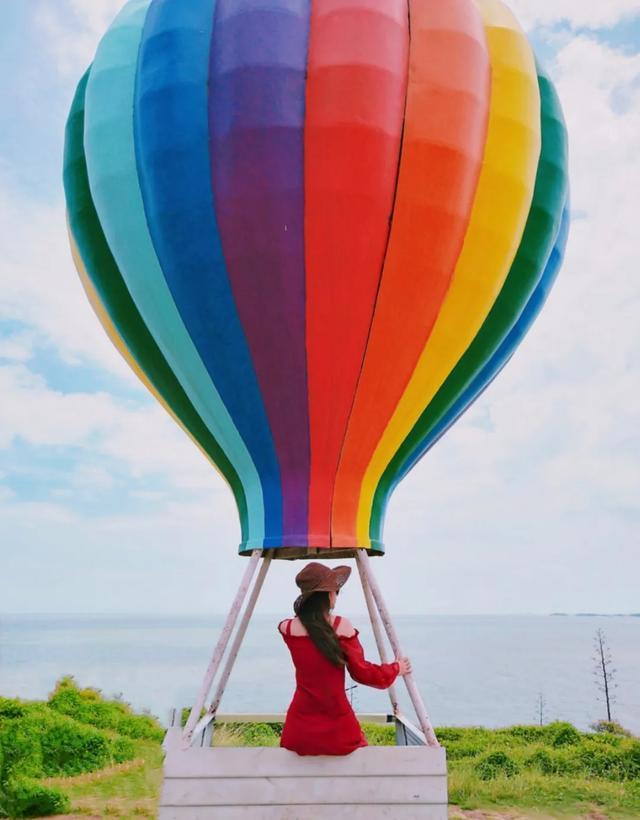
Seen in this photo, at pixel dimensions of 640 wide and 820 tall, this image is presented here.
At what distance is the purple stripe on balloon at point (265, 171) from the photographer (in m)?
5.50

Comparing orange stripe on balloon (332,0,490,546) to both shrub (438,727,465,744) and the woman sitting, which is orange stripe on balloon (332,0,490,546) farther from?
shrub (438,727,465,744)

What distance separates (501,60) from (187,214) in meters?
2.72

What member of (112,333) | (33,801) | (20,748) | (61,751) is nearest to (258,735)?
(61,751)

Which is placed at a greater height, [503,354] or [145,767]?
[503,354]

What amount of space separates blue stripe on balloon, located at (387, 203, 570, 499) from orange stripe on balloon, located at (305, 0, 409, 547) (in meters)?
1.30

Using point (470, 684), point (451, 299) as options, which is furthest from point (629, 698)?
point (451, 299)

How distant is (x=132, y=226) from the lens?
19.7 feet

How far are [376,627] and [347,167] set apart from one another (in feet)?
12.1

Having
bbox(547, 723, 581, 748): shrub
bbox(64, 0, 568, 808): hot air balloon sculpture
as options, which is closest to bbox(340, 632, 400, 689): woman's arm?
bbox(64, 0, 568, 808): hot air balloon sculpture

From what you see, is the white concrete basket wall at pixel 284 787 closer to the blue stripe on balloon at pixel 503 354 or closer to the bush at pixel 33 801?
the blue stripe on balloon at pixel 503 354

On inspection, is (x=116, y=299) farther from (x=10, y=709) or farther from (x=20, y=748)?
(x=10, y=709)

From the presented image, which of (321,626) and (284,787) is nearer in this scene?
(321,626)

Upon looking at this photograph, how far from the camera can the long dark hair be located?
4.55 meters

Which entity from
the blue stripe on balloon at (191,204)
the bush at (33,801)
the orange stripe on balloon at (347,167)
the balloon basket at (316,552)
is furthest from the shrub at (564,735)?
the blue stripe on balloon at (191,204)
